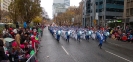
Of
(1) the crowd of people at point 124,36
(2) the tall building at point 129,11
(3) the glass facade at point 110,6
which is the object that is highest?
(3) the glass facade at point 110,6

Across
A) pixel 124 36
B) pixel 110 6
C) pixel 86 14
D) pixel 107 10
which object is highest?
pixel 110 6

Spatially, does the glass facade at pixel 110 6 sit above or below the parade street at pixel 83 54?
above

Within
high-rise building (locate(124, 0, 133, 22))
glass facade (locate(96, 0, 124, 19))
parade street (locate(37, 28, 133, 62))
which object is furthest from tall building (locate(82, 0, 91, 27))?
parade street (locate(37, 28, 133, 62))

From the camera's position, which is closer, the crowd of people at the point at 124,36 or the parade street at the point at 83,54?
the parade street at the point at 83,54

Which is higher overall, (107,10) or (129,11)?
(107,10)

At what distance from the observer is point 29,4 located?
42094 millimetres

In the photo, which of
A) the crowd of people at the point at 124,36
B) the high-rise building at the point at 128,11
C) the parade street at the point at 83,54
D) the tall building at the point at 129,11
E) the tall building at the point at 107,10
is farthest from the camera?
the tall building at the point at 107,10

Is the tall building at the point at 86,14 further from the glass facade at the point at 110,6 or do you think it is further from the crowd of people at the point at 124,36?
the crowd of people at the point at 124,36

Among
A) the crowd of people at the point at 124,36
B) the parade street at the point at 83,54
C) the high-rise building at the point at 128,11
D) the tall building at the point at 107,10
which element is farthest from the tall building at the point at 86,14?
the parade street at the point at 83,54

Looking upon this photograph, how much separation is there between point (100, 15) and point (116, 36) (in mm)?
44024

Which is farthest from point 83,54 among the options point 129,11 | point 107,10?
point 107,10

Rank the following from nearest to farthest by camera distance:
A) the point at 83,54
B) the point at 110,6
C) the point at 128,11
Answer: the point at 83,54, the point at 128,11, the point at 110,6

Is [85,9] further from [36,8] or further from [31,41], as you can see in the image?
[31,41]

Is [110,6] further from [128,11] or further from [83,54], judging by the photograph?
[83,54]
